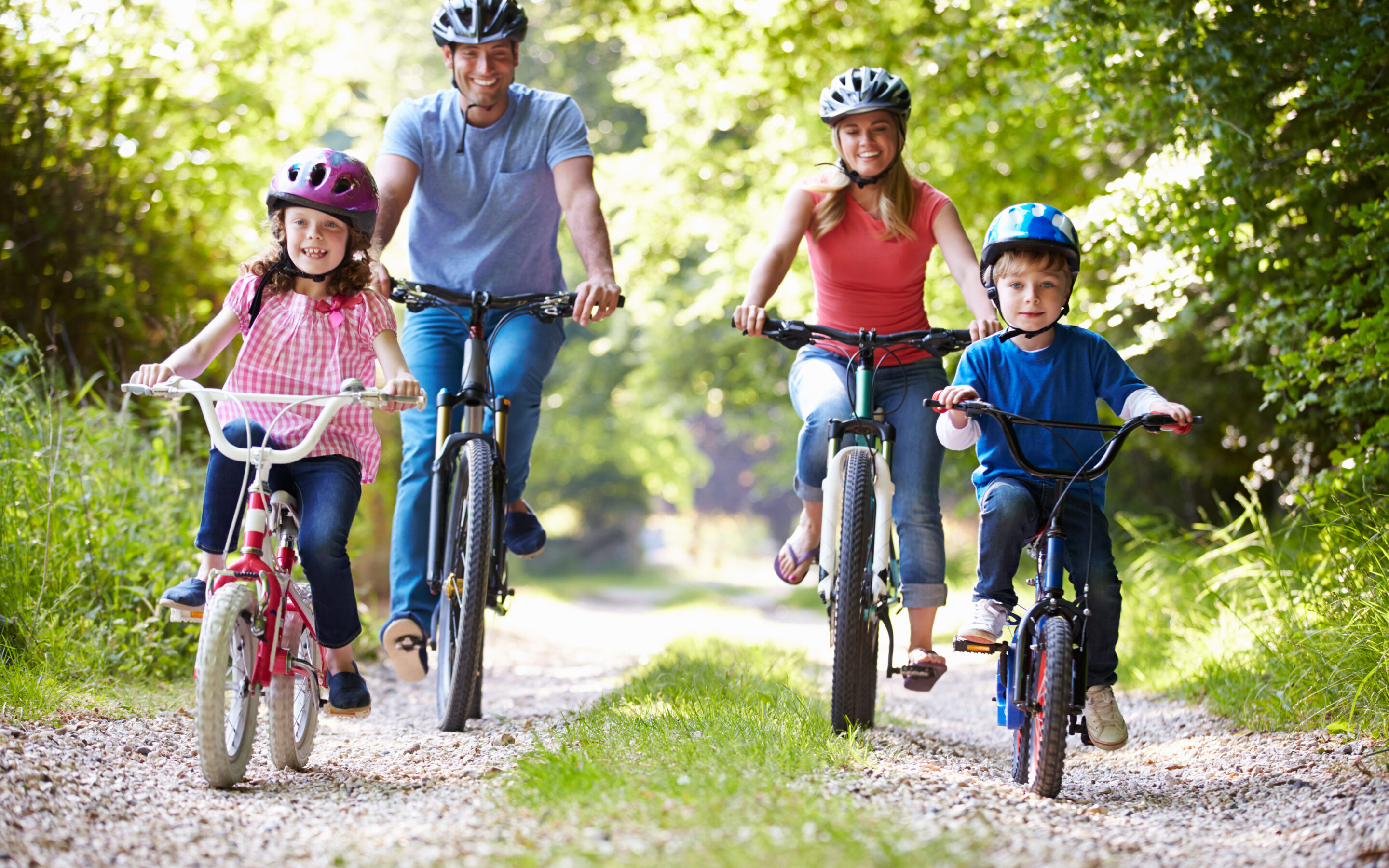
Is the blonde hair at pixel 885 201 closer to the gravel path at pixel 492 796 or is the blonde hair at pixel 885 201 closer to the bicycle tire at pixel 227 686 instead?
the gravel path at pixel 492 796

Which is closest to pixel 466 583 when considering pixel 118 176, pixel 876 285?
pixel 876 285

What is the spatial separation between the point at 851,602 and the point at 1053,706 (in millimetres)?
871

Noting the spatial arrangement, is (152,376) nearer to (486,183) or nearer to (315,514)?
(315,514)

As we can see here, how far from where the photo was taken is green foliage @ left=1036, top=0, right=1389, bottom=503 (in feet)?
15.4

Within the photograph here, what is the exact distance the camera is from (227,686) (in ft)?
10.9

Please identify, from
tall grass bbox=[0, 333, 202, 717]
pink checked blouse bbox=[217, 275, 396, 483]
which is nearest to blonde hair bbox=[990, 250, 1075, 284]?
pink checked blouse bbox=[217, 275, 396, 483]

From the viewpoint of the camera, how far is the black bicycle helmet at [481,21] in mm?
4488

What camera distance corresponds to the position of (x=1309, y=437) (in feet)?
22.2

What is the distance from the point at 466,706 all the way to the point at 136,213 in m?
4.91

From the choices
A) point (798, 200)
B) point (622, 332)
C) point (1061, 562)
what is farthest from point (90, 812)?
point (622, 332)

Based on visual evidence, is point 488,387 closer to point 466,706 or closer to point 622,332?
point 466,706

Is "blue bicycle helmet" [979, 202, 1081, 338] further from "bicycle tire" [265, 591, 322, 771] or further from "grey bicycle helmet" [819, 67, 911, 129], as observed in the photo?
"bicycle tire" [265, 591, 322, 771]

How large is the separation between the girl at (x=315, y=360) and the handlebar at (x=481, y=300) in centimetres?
41

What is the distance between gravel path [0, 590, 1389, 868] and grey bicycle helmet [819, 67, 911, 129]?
230 centimetres
